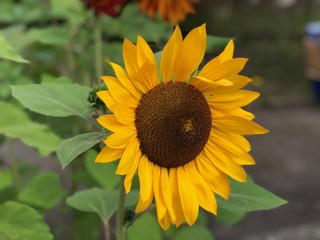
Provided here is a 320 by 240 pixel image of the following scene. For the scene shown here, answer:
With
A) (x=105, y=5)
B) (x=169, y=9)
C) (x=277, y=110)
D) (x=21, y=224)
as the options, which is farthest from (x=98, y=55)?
(x=277, y=110)

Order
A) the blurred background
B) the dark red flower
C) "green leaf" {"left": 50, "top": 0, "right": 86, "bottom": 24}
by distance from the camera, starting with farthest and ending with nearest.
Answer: the blurred background
"green leaf" {"left": 50, "top": 0, "right": 86, "bottom": 24}
the dark red flower

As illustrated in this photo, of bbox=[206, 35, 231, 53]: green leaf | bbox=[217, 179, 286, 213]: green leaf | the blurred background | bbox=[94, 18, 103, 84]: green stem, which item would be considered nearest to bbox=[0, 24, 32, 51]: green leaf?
the blurred background

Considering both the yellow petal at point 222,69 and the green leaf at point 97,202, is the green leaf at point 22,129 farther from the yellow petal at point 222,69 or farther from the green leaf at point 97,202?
the yellow petal at point 222,69

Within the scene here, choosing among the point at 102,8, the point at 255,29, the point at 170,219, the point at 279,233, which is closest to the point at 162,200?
the point at 170,219

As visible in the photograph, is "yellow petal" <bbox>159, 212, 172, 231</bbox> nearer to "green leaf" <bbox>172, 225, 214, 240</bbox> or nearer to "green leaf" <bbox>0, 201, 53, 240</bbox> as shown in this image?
"green leaf" <bbox>0, 201, 53, 240</bbox>

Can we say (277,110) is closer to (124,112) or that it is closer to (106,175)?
(106,175)

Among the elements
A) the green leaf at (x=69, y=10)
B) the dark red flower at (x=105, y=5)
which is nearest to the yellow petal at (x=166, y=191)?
the dark red flower at (x=105, y=5)
